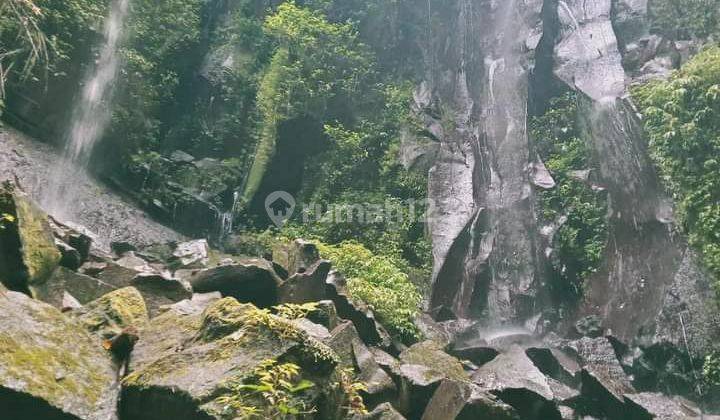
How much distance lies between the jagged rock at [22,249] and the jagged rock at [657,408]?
8137 mm

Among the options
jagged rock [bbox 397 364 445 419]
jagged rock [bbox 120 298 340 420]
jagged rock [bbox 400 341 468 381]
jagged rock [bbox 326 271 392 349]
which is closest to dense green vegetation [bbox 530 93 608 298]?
jagged rock [bbox 400 341 468 381]

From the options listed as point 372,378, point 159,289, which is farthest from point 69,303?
point 372,378

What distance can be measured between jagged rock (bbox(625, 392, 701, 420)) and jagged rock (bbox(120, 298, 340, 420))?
19.8 feet

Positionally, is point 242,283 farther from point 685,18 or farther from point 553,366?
point 685,18

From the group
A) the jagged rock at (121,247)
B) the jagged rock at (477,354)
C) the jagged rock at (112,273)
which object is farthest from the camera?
the jagged rock at (121,247)

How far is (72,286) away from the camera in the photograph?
6746 millimetres

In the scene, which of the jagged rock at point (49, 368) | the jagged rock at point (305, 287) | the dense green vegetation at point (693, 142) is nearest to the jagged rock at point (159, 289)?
the jagged rock at point (305, 287)

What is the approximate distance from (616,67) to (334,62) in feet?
27.6

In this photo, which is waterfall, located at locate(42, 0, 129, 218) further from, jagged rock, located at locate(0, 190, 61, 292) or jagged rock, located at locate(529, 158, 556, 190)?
jagged rock, located at locate(529, 158, 556, 190)

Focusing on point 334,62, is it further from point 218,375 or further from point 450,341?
point 218,375

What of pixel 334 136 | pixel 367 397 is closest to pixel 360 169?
pixel 334 136

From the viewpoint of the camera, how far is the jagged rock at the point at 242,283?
26.8 ft

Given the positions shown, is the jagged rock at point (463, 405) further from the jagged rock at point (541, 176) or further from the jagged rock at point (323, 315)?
the jagged rock at point (541, 176)

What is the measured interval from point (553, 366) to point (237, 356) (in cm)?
799
